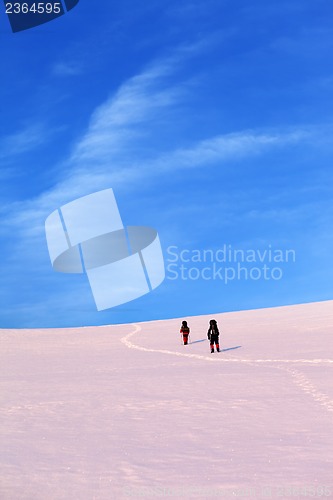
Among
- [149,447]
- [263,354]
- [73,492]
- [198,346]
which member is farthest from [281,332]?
[73,492]

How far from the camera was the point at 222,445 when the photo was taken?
8.91 meters

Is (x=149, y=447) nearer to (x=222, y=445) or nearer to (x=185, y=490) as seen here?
(x=222, y=445)

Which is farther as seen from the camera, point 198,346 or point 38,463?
point 198,346

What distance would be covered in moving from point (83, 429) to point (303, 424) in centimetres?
385

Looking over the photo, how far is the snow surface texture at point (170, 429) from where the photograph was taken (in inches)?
282

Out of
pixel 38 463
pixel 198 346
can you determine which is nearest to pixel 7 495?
pixel 38 463

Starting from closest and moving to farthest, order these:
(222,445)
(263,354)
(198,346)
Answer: (222,445) < (263,354) < (198,346)

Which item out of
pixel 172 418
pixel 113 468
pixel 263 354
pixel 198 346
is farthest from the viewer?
pixel 198 346

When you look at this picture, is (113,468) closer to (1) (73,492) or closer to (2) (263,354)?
(1) (73,492)

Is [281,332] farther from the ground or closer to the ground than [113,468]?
closer to the ground

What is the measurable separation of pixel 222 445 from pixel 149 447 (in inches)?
43.7

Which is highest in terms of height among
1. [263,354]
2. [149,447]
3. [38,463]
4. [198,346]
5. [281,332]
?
[38,463]

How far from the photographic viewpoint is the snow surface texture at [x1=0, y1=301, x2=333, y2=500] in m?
7.17

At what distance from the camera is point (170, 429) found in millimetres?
10141
